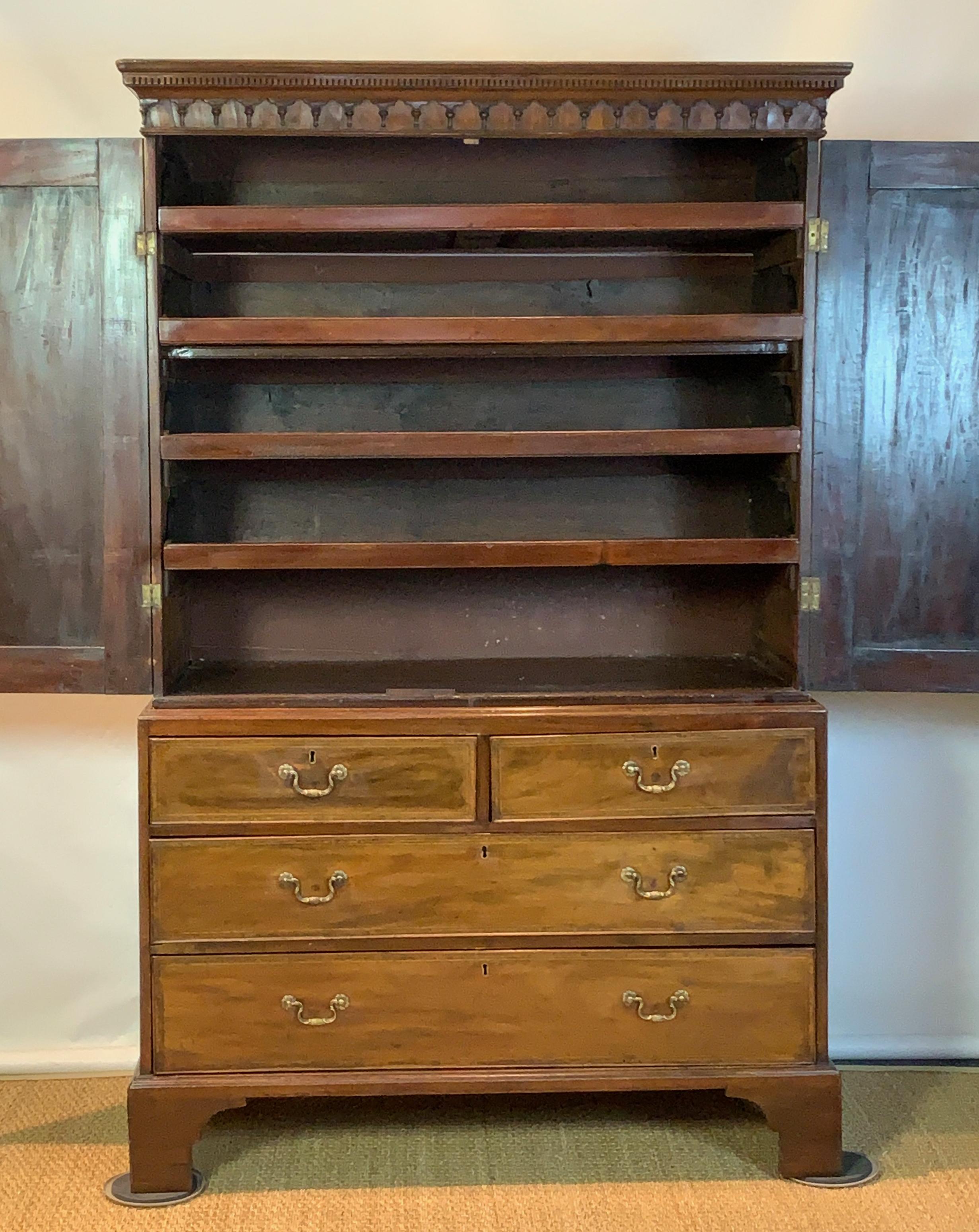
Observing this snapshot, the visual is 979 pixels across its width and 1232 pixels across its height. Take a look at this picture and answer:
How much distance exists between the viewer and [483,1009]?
2.02 m

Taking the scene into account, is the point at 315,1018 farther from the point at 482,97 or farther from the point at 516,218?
the point at 482,97

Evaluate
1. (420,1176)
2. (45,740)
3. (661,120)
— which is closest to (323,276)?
(661,120)

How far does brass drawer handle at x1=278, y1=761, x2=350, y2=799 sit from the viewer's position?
196 cm

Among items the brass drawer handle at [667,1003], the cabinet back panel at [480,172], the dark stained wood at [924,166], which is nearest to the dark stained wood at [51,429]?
the cabinet back panel at [480,172]

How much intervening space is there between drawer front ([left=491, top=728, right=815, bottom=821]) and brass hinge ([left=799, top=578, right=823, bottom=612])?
0.69 ft

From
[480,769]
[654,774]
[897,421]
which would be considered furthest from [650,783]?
[897,421]

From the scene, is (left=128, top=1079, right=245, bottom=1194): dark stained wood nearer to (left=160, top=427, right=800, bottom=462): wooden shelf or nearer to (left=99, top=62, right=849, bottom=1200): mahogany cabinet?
(left=99, top=62, right=849, bottom=1200): mahogany cabinet

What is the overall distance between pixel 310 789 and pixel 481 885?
33cm

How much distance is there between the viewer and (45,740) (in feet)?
8.03

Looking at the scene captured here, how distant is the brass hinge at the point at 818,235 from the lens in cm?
196

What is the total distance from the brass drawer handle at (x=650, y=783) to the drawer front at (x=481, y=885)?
8 cm

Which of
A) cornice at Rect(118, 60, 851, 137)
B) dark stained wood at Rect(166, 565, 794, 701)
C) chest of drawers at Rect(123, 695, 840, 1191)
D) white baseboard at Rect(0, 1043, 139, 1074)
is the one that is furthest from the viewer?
white baseboard at Rect(0, 1043, 139, 1074)

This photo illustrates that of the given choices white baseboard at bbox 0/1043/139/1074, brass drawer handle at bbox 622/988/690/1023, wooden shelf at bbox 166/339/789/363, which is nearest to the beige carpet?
white baseboard at bbox 0/1043/139/1074

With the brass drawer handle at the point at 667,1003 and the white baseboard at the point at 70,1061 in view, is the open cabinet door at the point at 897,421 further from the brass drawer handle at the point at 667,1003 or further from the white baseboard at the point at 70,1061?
the white baseboard at the point at 70,1061
